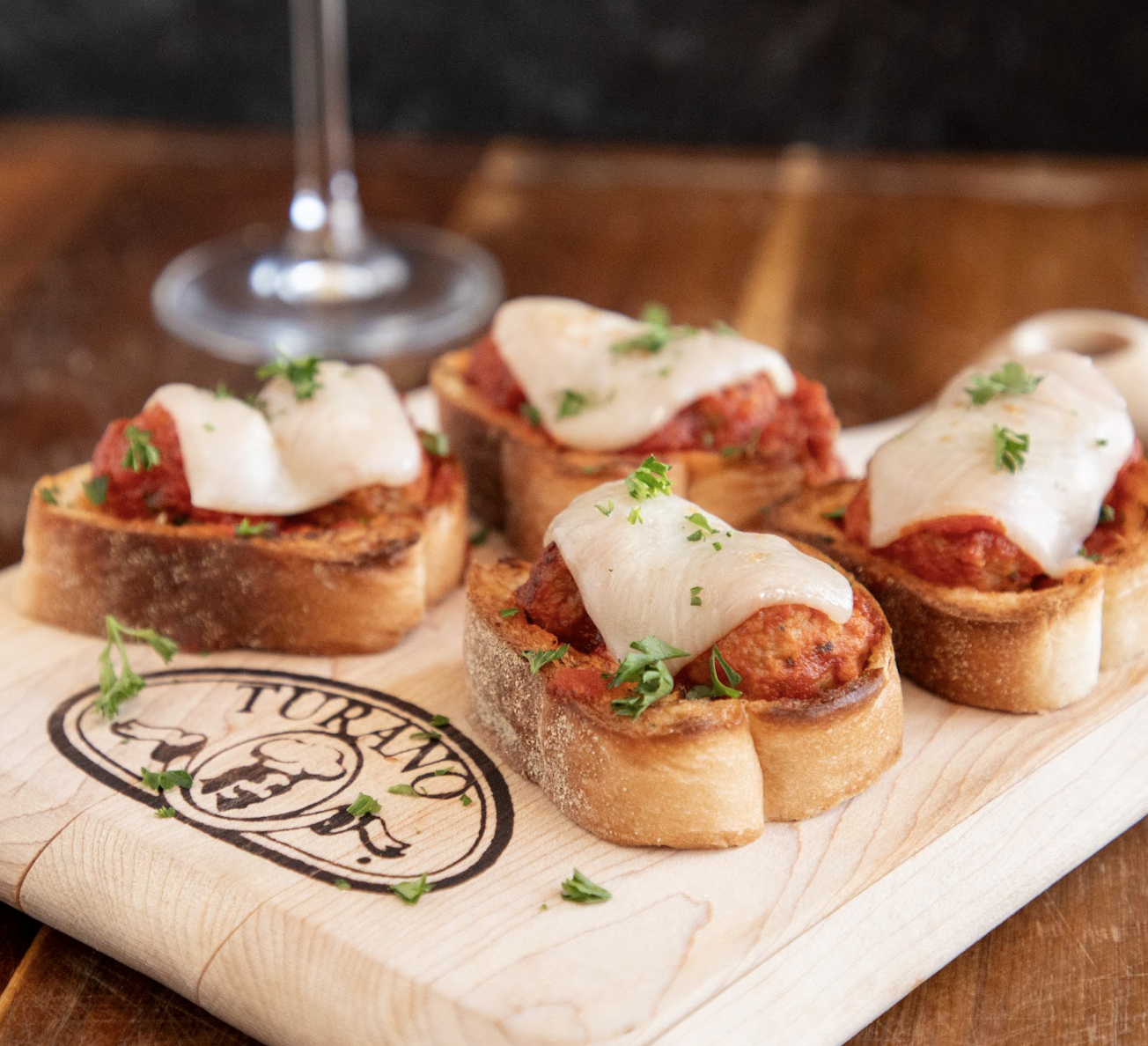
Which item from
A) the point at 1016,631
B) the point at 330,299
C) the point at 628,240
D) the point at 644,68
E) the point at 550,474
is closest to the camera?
the point at 1016,631

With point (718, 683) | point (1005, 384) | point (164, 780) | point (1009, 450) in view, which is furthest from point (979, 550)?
point (164, 780)

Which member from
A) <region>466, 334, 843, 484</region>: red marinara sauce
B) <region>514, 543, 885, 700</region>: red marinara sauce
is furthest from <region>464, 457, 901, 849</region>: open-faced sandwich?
<region>466, 334, 843, 484</region>: red marinara sauce

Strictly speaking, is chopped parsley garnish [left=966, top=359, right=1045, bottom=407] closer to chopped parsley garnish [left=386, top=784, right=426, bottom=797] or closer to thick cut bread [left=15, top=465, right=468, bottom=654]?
thick cut bread [left=15, top=465, right=468, bottom=654]

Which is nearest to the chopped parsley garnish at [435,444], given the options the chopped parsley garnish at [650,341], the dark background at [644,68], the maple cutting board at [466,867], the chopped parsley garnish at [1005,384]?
the chopped parsley garnish at [650,341]

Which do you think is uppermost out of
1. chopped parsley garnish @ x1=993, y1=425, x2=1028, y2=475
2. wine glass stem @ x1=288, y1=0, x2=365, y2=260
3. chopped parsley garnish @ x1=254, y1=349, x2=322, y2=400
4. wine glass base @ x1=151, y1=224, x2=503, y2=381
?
chopped parsley garnish @ x1=993, y1=425, x2=1028, y2=475

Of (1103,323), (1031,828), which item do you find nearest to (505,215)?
(1103,323)

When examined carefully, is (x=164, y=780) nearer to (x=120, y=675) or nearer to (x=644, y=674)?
(x=120, y=675)
